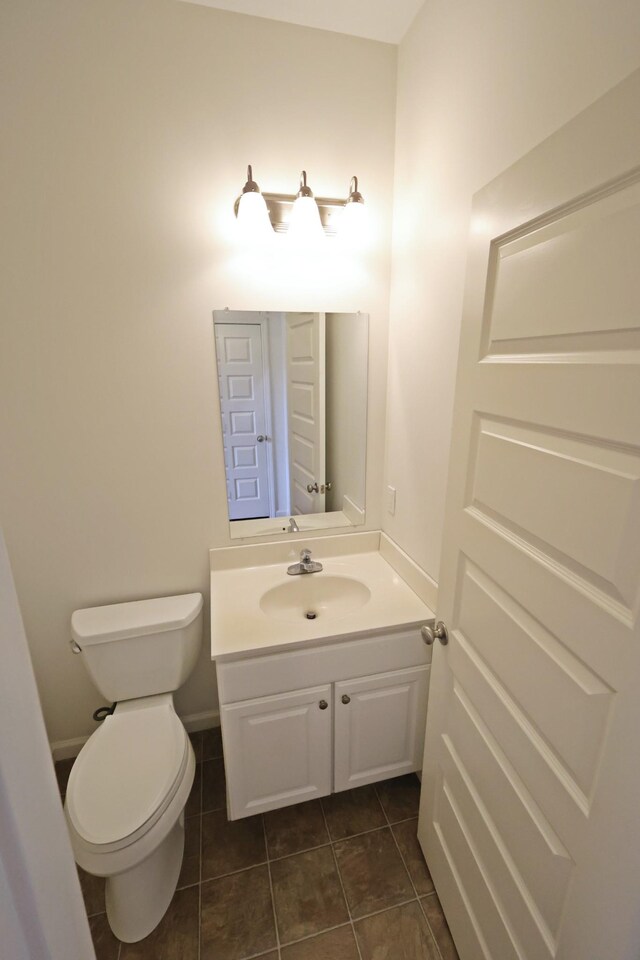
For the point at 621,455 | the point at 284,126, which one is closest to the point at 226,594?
the point at 621,455

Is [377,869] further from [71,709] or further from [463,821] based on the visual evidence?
[71,709]

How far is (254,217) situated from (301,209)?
0.50 feet

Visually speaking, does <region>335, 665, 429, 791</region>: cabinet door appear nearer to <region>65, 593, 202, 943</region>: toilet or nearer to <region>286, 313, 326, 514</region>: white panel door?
<region>65, 593, 202, 943</region>: toilet

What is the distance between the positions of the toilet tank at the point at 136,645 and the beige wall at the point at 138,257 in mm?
127

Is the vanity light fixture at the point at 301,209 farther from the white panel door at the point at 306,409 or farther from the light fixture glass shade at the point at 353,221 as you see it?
the white panel door at the point at 306,409

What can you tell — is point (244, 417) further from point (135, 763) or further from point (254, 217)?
point (135, 763)

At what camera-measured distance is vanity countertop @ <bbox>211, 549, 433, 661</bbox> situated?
1.22 metres

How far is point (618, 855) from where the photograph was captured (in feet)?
1.95

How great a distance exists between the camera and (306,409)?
1.62m

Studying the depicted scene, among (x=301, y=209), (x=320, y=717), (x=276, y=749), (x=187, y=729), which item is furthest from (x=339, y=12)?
(x=187, y=729)

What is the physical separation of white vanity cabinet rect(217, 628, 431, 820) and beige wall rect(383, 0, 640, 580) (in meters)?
0.36

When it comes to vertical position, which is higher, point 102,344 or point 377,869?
point 102,344

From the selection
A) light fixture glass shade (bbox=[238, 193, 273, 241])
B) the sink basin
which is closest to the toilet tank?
the sink basin

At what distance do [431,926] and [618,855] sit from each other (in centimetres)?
97
